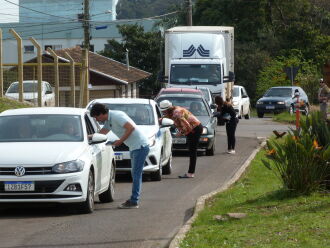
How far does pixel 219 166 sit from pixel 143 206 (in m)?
7.73

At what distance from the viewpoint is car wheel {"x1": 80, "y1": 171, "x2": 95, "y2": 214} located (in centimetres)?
1320

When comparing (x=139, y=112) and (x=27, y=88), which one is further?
(x=27, y=88)

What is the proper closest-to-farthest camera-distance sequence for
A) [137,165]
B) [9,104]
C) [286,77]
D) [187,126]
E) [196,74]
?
1. [137,165]
2. [187,126]
3. [9,104]
4. [196,74]
5. [286,77]

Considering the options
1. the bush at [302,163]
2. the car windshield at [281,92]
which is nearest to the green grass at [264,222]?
the bush at [302,163]

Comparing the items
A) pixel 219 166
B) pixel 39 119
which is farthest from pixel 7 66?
pixel 39 119

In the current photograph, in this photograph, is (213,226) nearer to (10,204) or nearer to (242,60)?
(10,204)

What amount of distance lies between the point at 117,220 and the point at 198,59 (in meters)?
23.8

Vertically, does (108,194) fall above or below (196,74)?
below

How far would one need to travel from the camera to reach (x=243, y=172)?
1925 centimetres

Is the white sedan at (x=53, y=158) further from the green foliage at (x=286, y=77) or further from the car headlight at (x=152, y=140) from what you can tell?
the green foliage at (x=286, y=77)

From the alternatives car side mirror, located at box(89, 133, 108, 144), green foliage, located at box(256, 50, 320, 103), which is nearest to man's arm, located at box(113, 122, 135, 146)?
car side mirror, located at box(89, 133, 108, 144)

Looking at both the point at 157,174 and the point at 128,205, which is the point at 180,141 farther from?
the point at 128,205

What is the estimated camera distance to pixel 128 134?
13.6m

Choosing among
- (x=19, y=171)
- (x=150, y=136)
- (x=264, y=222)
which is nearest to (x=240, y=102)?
(x=150, y=136)
